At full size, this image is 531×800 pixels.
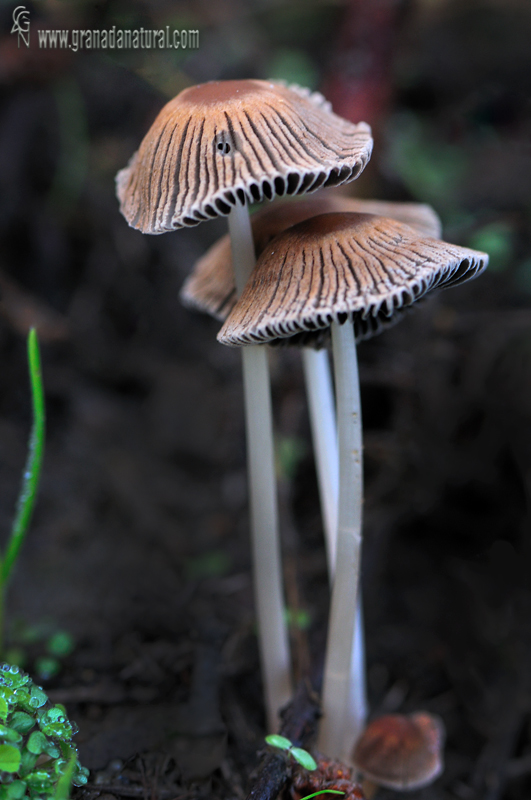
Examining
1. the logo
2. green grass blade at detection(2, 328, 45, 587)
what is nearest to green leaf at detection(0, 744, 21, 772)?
green grass blade at detection(2, 328, 45, 587)

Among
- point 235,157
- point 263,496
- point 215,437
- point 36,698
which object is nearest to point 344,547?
point 263,496

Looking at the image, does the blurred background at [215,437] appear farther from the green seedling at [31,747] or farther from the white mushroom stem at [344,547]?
the green seedling at [31,747]

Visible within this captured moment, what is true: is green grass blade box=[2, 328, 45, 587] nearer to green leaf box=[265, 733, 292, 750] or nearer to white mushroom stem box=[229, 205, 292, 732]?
white mushroom stem box=[229, 205, 292, 732]

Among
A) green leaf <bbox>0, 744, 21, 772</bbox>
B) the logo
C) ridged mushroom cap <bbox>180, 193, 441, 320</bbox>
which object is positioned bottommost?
green leaf <bbox>0, 744, 21, 772</bbox>

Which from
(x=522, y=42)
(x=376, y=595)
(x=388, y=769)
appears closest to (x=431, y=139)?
(x=522, y=42)

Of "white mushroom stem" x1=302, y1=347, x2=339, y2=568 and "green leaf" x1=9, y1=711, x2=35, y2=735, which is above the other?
"white mushroom stem" x1=302, y1=347, x2=339, y2=568

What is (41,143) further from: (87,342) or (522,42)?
(522,42)

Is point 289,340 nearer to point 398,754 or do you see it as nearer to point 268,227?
point 268,227

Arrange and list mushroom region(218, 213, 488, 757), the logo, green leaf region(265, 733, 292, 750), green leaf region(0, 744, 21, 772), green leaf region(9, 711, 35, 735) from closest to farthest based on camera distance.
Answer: green leaf region(0, 744, 21, 772) → green leaf region(9, 711, 35, 735) → mushroom region(218, 213, 488, 757) → green leaf region(265, 733, 292, 750) → the logo
